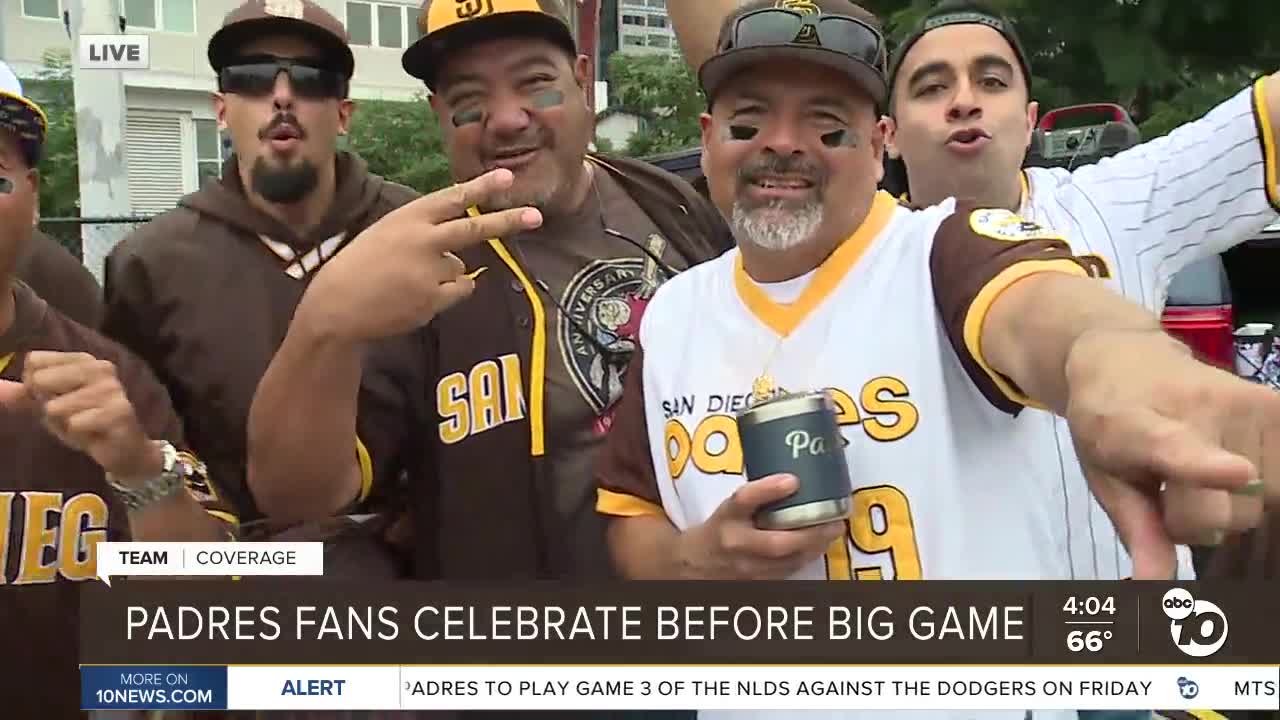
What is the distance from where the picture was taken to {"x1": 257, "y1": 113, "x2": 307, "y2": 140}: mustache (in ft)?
6.12

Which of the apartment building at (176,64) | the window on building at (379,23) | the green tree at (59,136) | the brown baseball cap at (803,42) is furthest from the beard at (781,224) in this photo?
the window on building at (379,23)

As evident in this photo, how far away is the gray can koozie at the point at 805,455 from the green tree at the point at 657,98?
11990 mm

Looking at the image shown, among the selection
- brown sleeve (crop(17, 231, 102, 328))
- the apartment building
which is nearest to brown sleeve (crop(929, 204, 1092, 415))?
brown sleeve (crop(17, 231, 102, 328))

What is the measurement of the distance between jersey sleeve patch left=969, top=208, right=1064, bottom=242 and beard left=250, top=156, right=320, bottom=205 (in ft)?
3.83

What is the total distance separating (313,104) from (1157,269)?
5.05 feet

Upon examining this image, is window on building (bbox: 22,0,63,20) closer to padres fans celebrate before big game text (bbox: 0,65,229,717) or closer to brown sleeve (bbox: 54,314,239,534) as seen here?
padres fans celebrate before big game text (bbox: 0,65,229,717)

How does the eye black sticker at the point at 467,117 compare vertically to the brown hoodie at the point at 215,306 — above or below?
above

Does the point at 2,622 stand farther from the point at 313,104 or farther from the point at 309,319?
the point at 313,104

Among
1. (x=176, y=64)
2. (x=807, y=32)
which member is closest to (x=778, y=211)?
(x=807, y=32)

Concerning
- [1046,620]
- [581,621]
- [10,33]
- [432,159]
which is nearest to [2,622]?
[581,621]

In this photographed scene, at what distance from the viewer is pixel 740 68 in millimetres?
1489

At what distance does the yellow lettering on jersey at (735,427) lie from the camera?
4.37ft

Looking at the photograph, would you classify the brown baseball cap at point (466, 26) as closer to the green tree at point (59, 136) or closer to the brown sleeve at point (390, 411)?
the brown sleeve at point (390, 411)

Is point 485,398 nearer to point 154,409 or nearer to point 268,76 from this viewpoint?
point 154,409
